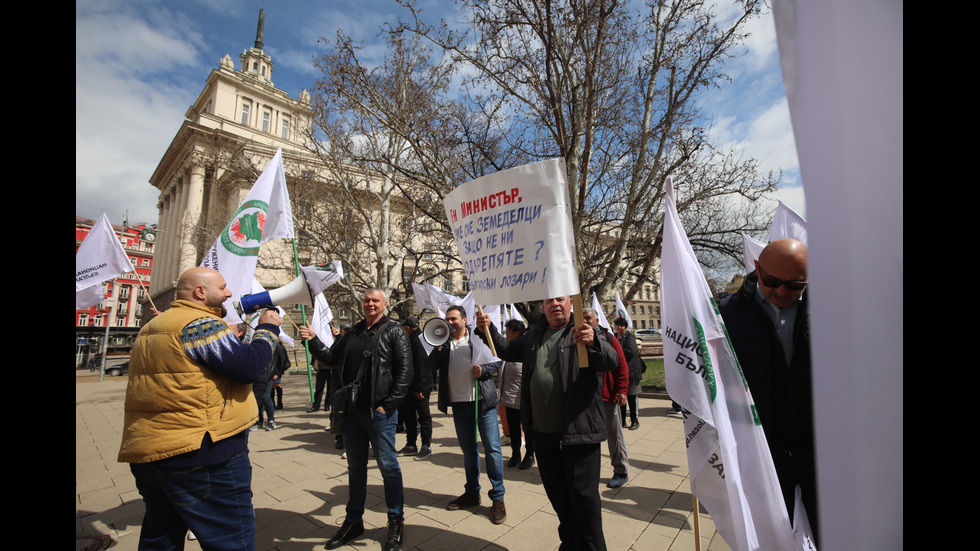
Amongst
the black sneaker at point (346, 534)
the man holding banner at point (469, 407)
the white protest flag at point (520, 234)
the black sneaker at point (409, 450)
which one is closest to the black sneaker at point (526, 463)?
the man holding banner at point (469, 407)

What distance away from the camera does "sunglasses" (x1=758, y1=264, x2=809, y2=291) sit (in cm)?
210

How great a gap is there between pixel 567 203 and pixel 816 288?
182 cm

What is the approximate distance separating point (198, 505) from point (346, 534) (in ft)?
4.99

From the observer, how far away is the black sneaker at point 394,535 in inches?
130

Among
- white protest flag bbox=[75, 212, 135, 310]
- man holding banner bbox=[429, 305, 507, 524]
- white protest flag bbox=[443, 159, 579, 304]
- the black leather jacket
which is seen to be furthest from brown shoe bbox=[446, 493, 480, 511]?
white protest flag bbox=[75, 212, 135, 310]

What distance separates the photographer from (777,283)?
7.08 ft

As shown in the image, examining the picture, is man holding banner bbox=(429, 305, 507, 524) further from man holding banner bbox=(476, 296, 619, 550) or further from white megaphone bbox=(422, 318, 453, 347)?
man holding banner bbox=(476, 296, 619, 550)

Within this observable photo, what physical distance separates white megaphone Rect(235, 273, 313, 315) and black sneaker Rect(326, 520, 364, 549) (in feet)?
6.04

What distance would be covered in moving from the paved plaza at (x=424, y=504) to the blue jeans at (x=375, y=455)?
12.4 inches

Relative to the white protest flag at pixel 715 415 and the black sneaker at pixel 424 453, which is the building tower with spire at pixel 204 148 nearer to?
the black sneaker at pixel 424 453

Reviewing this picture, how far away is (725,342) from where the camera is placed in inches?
87.7

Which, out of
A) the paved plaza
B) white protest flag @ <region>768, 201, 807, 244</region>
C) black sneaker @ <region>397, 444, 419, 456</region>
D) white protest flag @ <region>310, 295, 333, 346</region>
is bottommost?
black sneaker @ <region>397, 444, 419, 456</region>
